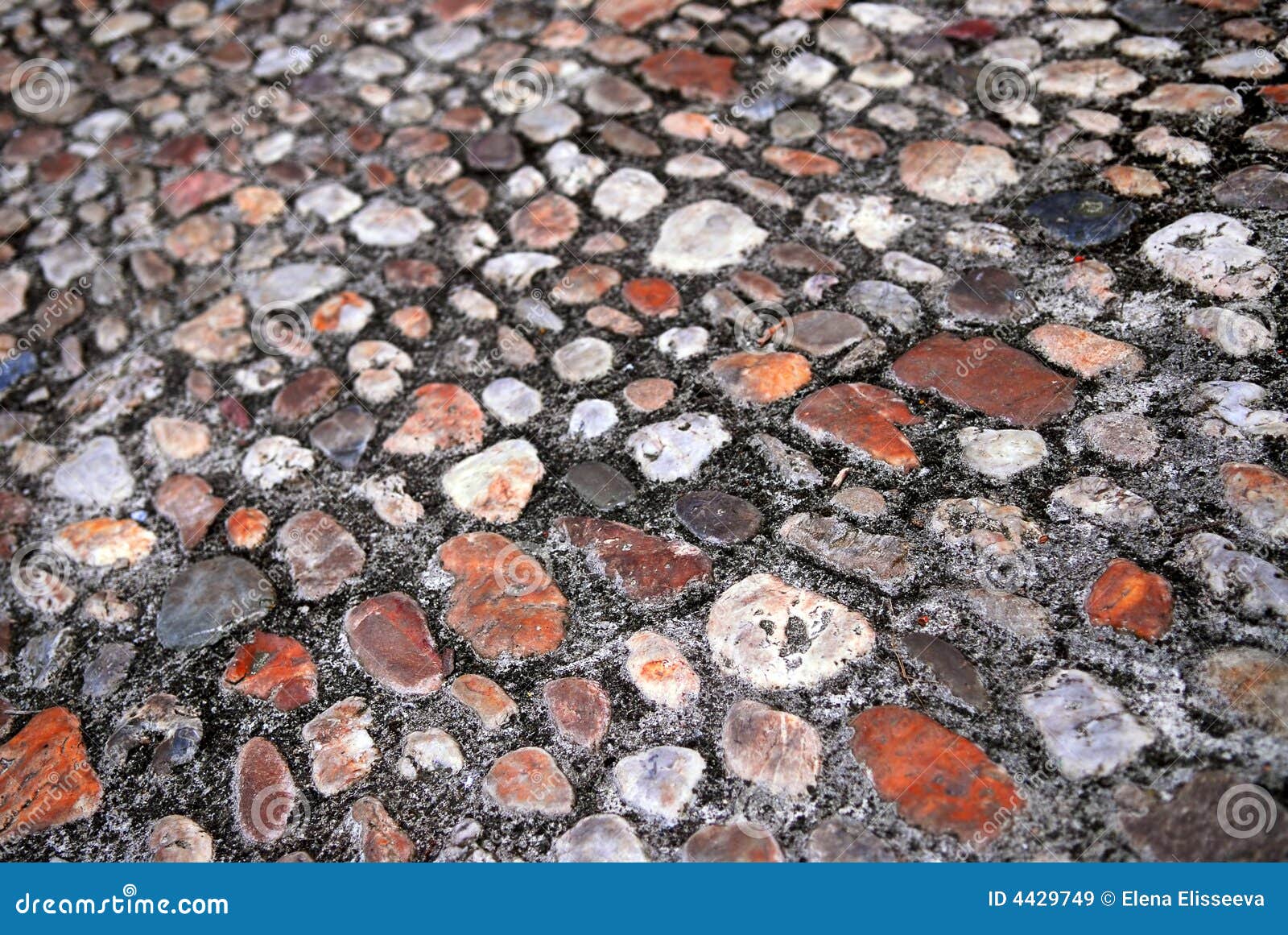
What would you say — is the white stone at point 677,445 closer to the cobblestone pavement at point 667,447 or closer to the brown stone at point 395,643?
the cobblestone pavement at point 667,447

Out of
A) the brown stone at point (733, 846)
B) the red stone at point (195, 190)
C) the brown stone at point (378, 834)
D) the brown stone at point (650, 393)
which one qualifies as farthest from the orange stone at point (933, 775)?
the red stone at point (195, 190)

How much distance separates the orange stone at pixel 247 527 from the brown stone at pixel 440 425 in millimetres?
355

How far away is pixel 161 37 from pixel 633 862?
3.88 m

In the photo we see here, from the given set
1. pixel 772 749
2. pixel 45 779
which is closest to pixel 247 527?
pixel 45 779

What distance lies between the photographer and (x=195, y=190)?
3.38 m

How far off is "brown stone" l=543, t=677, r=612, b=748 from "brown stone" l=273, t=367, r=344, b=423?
118 centimetres

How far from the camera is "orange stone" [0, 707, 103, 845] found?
6.68ft

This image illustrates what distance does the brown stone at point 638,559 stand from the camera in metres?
2.07

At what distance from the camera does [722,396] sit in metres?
2.41

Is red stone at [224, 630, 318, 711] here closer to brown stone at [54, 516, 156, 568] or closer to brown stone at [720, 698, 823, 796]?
brown stone at [54, 516, 156, 568]

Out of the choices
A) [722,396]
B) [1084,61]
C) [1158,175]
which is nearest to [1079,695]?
[722,396]

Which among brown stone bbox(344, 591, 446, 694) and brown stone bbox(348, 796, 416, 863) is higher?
brown stone bbox(344, 591, 446, 694)

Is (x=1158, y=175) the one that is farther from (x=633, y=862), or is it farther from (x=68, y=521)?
(x=68, y=521)

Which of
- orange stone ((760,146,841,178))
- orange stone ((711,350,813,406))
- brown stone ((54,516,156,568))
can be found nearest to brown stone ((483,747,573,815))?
orange stone ((711,350,813,406))
